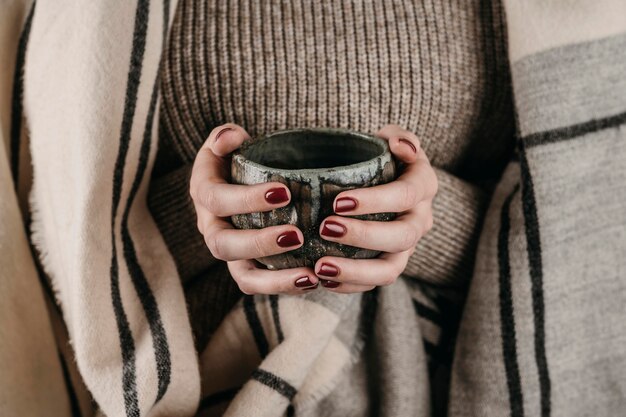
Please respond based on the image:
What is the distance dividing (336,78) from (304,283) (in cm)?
28

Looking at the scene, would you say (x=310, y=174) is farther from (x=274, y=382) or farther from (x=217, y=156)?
(x=274, y=382)

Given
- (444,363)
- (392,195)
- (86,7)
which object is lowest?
(444,363)

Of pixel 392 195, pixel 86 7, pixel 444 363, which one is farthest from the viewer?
pixel 444 363

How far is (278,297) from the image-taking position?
56 cm

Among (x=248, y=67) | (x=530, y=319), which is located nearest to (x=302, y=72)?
(x=248, y=67)

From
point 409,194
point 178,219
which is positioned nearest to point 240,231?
point 409,194

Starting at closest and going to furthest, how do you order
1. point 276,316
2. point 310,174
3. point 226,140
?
point 310,174, point 226,140, point 276,316

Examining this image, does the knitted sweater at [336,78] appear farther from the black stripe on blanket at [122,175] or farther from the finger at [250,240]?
the finger at [250,240]

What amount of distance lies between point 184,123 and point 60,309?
9.4 inches

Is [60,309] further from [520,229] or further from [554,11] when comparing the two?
[554,11]

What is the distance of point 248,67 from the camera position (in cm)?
59

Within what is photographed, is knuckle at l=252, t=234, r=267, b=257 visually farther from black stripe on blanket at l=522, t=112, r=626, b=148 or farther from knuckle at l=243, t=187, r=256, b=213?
black stripe on blanket at l=522, t=112, r=626, b=148

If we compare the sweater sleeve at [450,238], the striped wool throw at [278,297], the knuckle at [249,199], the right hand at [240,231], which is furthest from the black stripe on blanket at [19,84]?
the sweater sleeve at [450,238]

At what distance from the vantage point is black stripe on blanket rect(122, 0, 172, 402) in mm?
519
